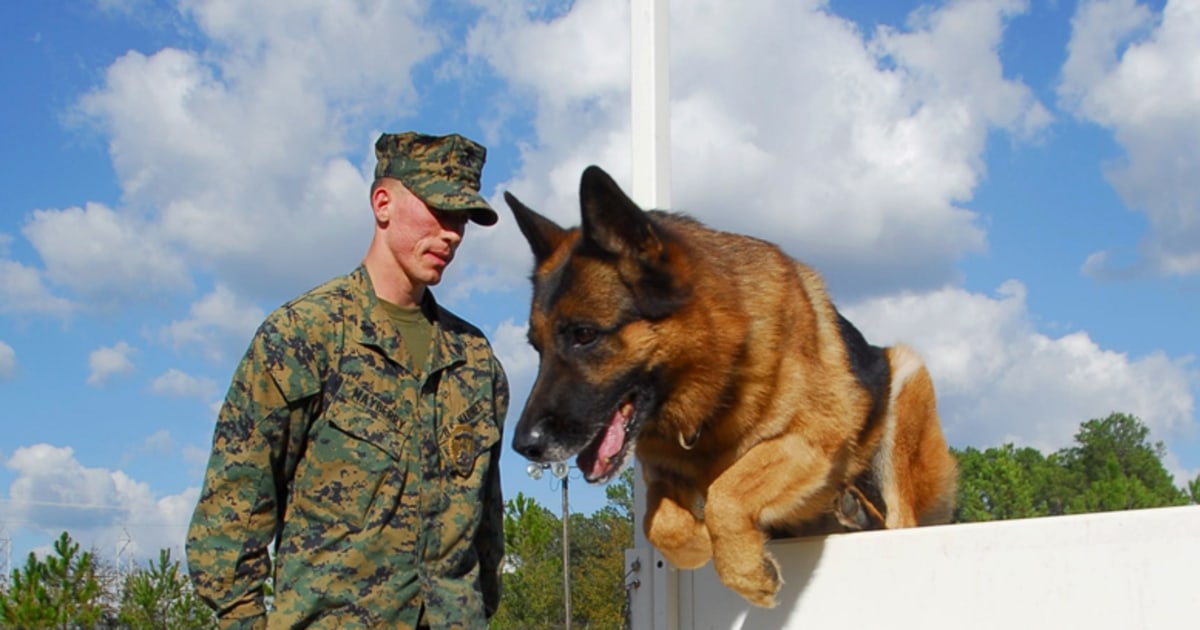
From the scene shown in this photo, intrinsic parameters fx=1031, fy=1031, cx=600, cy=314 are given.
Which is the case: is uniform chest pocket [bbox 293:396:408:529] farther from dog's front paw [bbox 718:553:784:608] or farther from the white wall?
the white wall

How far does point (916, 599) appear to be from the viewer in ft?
11.4

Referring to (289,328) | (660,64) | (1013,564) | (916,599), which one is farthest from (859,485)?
(289,328)

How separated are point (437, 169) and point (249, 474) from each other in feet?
4.01

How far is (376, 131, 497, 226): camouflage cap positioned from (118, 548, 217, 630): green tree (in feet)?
60.8

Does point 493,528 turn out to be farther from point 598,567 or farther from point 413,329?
point 598,567

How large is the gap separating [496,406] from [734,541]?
40.5 inches

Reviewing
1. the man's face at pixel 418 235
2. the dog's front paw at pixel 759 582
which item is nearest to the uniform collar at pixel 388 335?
the man's face at pixel 418 235

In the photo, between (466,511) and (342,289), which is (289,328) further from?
(466,511)

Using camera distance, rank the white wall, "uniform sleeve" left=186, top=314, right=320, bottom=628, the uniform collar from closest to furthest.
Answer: the white wall, "uniform sleeve" left=186, top=314, right=320, bottom=628, the uniform collar

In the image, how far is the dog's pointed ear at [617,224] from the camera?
3.92 meters

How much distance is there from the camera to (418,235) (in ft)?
11.9

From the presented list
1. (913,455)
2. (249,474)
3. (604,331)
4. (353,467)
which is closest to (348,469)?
(353,467)

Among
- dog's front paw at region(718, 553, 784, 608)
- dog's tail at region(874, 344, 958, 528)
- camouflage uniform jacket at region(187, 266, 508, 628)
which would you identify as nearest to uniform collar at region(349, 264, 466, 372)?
camouflage uniform jacket at region(187, 266, 508, 628)

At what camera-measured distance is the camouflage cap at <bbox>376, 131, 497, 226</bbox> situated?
11.9 feet
